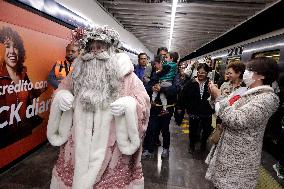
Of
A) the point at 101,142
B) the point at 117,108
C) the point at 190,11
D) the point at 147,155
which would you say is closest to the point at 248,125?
the point at 117,108

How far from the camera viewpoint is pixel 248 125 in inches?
72.6

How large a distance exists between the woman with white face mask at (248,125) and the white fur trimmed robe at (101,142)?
606mm

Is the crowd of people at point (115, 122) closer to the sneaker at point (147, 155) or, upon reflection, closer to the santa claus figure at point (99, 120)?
the santa claus figure at point (99, 120)

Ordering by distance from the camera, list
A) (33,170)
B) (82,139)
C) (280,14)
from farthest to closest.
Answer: (280,14) < (33,170) < (82,139)

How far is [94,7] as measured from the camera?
6.25m

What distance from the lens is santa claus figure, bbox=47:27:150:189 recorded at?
1.82 meters

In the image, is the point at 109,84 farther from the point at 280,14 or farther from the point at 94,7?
the point at 280,14

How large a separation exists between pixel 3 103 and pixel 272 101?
9.00 ft

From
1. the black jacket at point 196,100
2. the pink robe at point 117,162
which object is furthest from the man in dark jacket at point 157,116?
the pink robe at point 117,162

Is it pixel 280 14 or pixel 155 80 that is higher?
pixel 280 14

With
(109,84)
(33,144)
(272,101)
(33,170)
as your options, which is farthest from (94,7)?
(272,101)

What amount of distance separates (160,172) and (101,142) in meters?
1.99

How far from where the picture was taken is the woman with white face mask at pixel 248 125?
6.02 feet

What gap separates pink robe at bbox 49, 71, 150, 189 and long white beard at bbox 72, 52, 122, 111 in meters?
0.09
